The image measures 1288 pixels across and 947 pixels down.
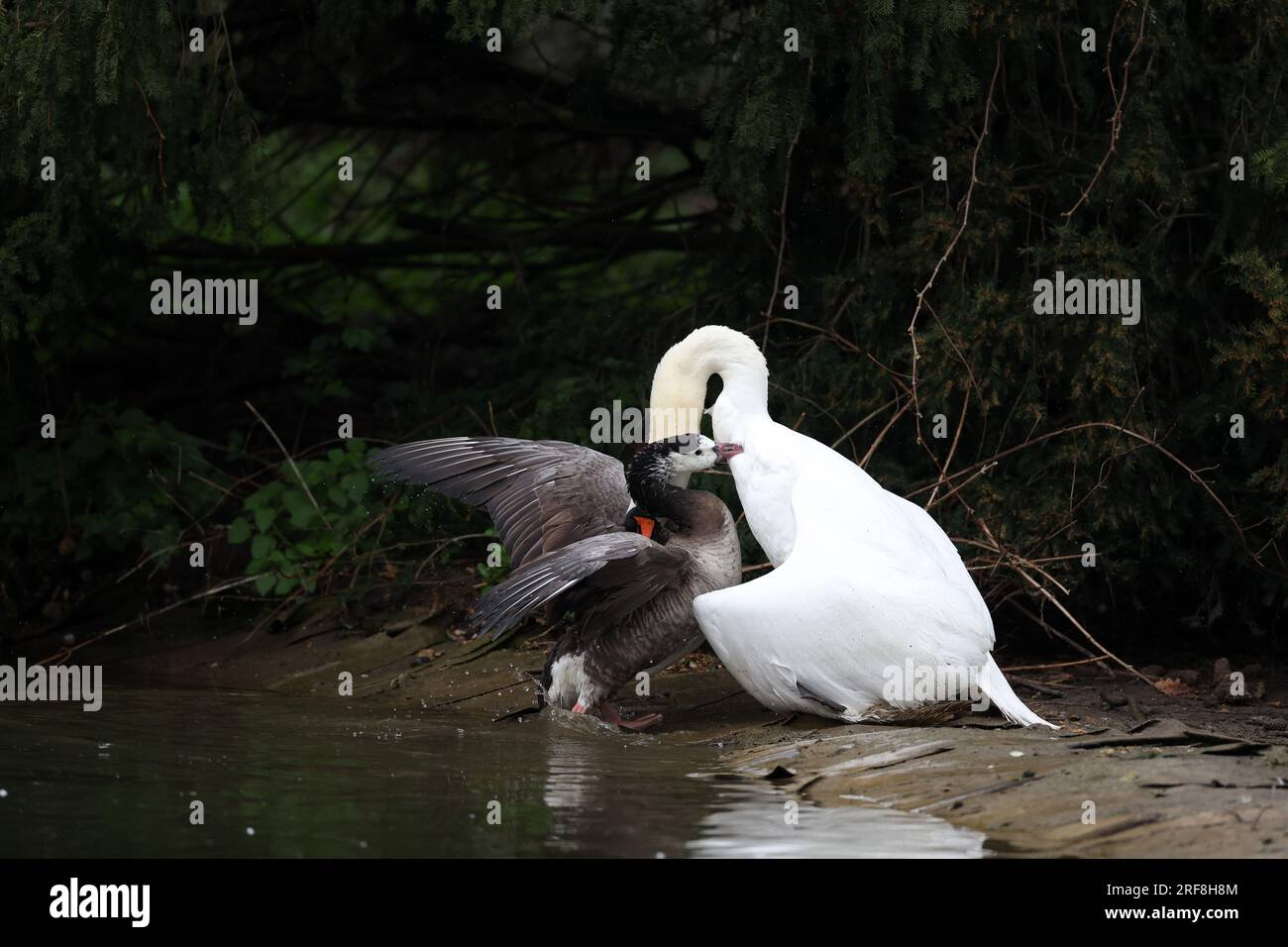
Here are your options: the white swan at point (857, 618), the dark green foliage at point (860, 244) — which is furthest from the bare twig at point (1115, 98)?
the white swan at point (857, 618)

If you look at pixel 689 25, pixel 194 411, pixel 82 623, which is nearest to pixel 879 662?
pixel 689 25

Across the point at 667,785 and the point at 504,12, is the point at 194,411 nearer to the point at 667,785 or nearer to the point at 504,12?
the point at 504,12

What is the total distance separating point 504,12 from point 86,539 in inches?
179

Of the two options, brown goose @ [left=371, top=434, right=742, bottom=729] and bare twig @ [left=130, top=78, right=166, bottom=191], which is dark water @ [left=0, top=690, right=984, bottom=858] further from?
bare twig @ [left=130, top=78, right=166, bottom=191]

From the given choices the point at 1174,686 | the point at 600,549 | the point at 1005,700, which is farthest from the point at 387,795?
the point at 1174,686

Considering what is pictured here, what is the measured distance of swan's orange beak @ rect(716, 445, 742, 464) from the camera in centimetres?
706

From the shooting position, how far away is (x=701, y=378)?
292 inches

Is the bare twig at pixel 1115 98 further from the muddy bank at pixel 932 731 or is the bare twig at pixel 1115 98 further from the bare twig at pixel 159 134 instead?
the bare twig at pixel 159 134

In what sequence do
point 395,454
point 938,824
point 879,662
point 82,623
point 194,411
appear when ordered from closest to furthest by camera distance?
point 938,824 → point 879,662 → point 395,454 → point 82,623 → point 194,411

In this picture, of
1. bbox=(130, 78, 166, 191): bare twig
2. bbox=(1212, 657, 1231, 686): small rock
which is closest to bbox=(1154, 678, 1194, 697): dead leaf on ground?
bbox=(1212, 657, 1231, 686): small rock

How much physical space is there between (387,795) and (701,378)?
9.67ft
